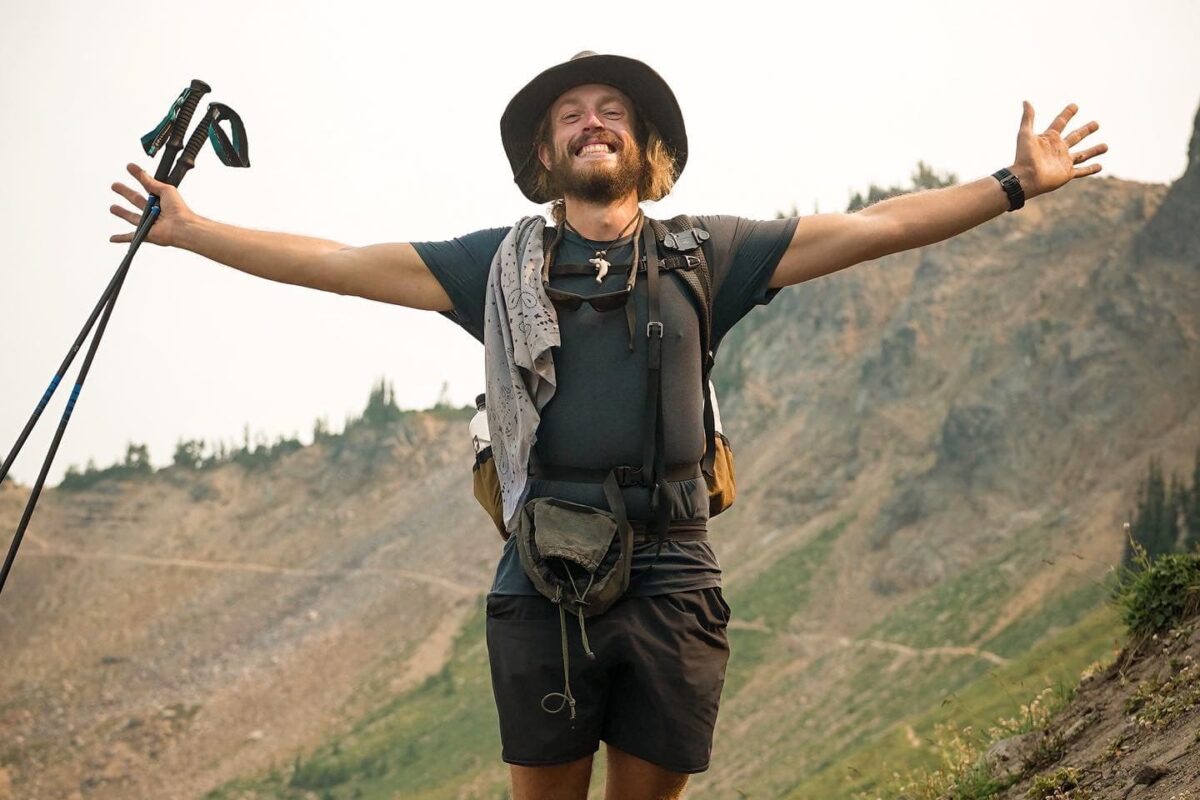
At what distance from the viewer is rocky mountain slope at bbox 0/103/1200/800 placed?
40781 millimetres

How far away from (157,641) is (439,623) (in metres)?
15.3

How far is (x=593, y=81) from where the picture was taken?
493cm

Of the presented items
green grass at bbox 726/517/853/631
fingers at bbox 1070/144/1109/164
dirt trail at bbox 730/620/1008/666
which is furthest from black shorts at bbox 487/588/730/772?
green grass at bbox 726/517/853/631

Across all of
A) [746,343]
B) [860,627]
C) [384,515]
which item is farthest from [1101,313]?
[384,515]

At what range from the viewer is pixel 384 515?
7456cm

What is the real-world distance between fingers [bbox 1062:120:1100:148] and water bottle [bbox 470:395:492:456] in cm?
223

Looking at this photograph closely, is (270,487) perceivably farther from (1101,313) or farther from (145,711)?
(1101,313)

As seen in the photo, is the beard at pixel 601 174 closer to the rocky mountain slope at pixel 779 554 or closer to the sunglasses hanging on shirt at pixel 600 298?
the sunglasses hanging on shirt at pixel 600 298

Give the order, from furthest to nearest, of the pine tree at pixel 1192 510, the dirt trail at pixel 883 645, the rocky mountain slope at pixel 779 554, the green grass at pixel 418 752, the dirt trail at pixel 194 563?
1. the dirt trail at pixel 194 563
2. the green grass at pixel 418 752
3. the rocky mountain slope at pixel 779 554
4. the dirt trail at pixel 883 645
5. the pine tree at pixel 1192 510

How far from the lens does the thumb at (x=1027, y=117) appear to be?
4.92 metres

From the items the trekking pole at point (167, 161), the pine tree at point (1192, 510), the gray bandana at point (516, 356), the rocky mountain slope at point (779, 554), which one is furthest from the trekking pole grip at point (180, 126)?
the pine tree at point (1192, 510)

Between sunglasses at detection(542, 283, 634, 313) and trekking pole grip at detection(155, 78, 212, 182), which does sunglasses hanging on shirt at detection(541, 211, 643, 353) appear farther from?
A: trekking pole grip at detection(155, 78, 212, 182)

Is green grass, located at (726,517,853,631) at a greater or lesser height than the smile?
lesser

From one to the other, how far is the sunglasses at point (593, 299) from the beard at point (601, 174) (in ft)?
1.34
